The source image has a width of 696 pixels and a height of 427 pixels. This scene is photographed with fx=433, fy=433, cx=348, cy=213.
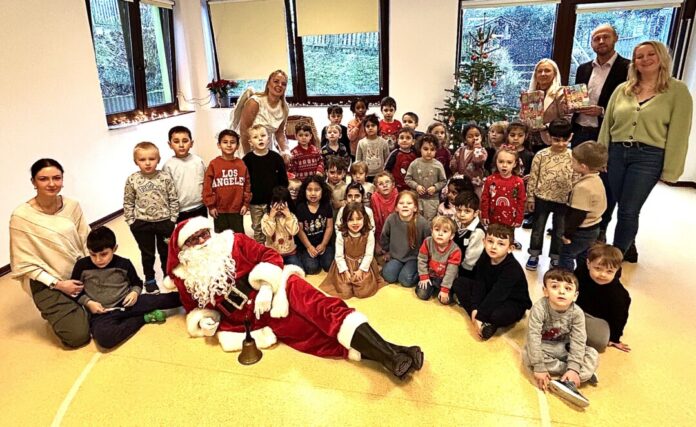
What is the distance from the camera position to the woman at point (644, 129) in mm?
2709

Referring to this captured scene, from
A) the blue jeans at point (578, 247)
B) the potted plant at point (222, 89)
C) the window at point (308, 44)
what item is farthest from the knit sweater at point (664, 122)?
the potted plant at point (222, 89)

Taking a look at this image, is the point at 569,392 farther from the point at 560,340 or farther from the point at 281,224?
the point at 281,224

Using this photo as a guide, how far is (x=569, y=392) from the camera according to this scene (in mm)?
2021

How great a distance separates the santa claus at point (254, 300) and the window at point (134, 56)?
3.43 metres

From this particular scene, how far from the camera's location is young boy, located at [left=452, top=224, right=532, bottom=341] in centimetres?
252

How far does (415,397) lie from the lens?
211 cm

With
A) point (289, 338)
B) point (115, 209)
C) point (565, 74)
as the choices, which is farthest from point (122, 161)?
point (565, 74)

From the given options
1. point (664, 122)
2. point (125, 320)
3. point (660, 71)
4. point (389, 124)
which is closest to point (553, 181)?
point (664, 122)

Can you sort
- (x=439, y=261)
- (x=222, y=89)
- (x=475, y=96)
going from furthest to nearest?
(x=222, y=89) → (x=475, y=96) → (x=439, y=261)

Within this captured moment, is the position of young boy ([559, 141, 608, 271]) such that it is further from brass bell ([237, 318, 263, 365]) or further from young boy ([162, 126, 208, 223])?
young boy ([162, 126, 208, 223])

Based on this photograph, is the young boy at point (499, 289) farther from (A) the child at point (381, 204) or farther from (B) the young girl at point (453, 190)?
(A) the child at point (381, 204)

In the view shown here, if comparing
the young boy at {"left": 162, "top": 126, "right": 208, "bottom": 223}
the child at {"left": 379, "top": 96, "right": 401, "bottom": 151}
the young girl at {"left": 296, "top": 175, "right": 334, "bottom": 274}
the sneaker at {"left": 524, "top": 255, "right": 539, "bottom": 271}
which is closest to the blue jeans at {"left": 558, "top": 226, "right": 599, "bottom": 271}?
the sneaker at {"left": 524, "top": 255, "right": 539, "bottom": 271}

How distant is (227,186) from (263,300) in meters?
1.19

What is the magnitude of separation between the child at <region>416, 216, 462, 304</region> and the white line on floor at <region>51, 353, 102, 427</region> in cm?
203
